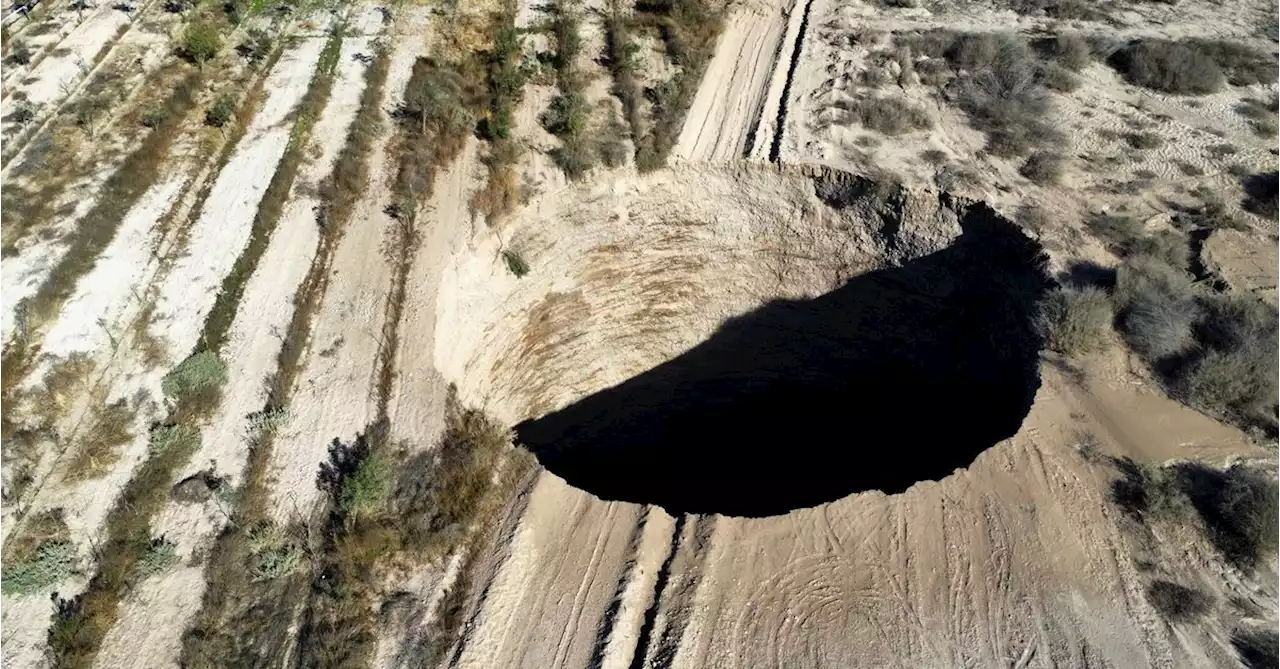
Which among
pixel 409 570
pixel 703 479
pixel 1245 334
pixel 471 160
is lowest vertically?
pixel 703 479

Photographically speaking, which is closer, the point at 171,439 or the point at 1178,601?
the point at 1178,601

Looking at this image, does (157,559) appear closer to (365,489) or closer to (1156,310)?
(365,489)

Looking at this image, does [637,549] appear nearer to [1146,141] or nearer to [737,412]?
[737,412]

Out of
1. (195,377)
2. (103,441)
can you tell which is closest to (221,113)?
(195,377)

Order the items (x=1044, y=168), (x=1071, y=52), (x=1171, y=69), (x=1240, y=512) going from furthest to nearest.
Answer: (x=1071, y=52)
(x=1171, y=69)
(x=1044, y=168)
(x=1240, y=512)

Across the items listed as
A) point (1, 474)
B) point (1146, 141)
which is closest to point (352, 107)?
point (1, 474)

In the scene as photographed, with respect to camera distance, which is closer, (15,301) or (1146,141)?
(15,301)

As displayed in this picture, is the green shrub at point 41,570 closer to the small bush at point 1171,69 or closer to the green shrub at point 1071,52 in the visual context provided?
the green shrub at point 1071,52
